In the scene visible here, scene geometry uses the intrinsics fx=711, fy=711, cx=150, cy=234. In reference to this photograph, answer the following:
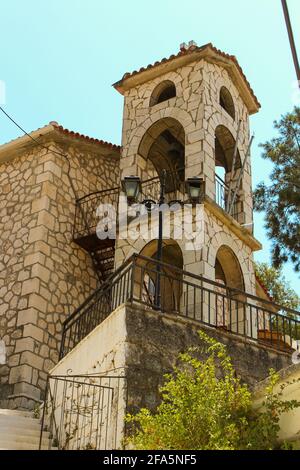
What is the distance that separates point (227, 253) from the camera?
46.7 ft

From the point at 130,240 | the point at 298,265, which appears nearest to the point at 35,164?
the point at 130,240

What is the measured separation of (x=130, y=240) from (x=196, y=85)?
147 inches

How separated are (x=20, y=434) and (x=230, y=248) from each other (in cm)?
609

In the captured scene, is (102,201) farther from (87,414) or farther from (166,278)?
(87,414)

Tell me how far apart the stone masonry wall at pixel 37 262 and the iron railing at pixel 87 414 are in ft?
9.12

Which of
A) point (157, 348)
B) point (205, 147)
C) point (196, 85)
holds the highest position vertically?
point (196, 85)

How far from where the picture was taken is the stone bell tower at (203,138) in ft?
46.2

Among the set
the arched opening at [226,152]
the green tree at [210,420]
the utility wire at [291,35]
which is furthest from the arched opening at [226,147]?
the utility wire at [291,35]

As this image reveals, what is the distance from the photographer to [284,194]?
14438mm

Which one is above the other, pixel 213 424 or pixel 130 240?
pixel 130 240

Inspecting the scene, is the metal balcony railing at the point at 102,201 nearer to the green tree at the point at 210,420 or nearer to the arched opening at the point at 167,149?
the arched opening at the point at 167,149

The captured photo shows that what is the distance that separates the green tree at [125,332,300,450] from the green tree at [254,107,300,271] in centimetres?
718

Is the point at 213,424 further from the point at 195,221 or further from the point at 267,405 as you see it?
the point at 195,221

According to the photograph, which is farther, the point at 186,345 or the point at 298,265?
the point at 298,265
